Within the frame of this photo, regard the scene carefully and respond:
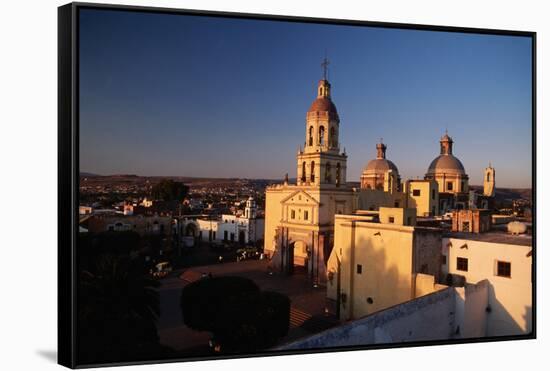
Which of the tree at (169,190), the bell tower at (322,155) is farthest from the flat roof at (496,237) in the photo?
the tree at (169,190)

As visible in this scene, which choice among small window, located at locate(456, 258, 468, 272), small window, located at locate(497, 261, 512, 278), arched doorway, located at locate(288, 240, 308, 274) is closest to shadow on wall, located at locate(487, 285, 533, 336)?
small window, located at locate(497, 261, 512, 278)

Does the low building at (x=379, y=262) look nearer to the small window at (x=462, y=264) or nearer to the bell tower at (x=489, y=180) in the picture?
the small window at (x=462, y=264)

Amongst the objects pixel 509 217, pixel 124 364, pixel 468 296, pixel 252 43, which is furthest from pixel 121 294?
pixel 509 217

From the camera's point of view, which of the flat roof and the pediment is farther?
the pediment

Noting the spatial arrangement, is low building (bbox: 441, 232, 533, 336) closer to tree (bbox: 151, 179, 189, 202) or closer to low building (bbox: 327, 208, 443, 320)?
low building (bbox: 327, 208, 443, 320)

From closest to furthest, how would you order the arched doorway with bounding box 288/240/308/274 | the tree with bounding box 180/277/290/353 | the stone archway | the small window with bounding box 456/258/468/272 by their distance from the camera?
1. the tree with bounding box 180/277/290/353
2. the stone archway
3. the small window with bounding box 456/258/468/272
4. the arched doorway with bounding box 288/240/308/274

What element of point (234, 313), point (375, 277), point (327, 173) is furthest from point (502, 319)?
point (234, 313)

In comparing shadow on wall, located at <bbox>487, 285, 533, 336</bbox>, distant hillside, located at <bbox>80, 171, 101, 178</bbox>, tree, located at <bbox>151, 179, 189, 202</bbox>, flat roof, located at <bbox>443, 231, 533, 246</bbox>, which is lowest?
shadow on wall, located at <bbox>487, 285, 533, 336</bbox>

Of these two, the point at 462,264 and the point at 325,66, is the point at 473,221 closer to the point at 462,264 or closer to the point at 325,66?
the point at 462,264
